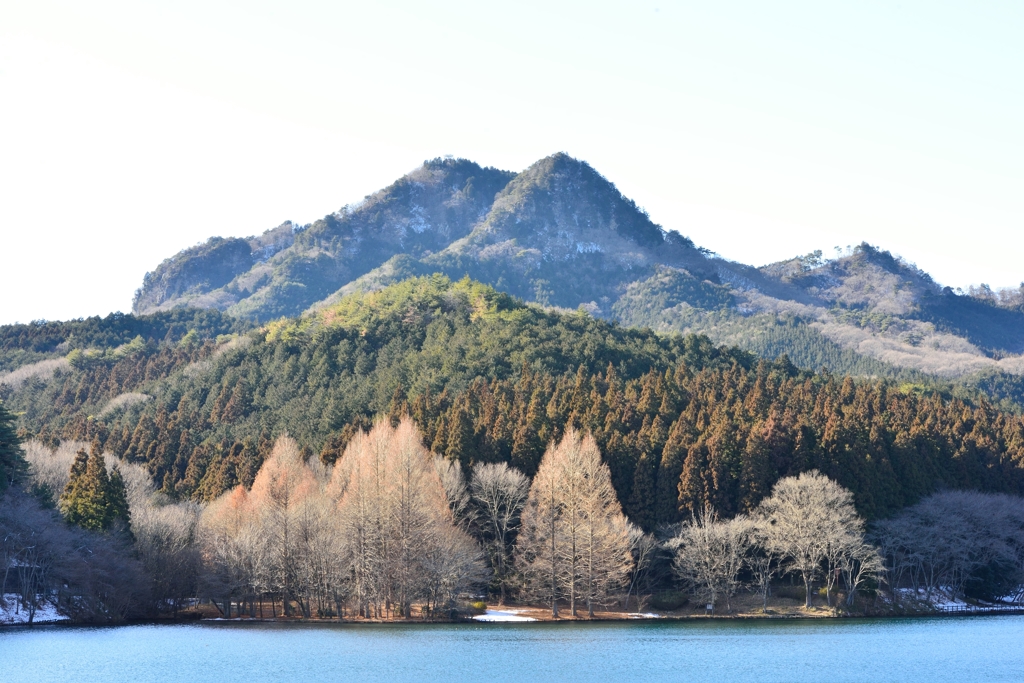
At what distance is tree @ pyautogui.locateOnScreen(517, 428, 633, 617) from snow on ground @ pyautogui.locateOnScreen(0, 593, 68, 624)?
29912mm

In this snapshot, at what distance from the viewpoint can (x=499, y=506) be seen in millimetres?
89875

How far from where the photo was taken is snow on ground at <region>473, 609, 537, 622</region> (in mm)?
79375

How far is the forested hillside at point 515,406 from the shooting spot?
3684 inches

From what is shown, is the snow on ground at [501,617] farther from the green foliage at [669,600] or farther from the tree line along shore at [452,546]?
the green foliage at [669,600]

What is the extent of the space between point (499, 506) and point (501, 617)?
11351 millimetres

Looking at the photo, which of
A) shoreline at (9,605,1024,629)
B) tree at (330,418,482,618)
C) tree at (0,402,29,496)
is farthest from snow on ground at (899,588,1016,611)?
tree at (0,402,29,496)

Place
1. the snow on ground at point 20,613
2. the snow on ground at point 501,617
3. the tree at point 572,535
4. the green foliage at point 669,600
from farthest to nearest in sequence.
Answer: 1. the green foliage at point 669,600
2. the tree at point 572,535
3. the snow on ground at point 501,617
4. the snow on ground at point 20,613

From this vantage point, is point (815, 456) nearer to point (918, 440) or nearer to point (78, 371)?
point (918, 440)

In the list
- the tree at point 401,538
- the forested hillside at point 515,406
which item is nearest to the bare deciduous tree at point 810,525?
the forested hillside at point 515,406

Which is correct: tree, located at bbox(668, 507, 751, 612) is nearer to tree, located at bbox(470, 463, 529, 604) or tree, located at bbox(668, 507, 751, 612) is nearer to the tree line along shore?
the tree line along shore

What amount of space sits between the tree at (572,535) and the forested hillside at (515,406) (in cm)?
947

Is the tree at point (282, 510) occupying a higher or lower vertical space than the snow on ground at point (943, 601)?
higher

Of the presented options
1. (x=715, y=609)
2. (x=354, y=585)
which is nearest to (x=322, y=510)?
(x=354, y=585)

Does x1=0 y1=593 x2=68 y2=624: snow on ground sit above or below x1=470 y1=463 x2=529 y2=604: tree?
below
